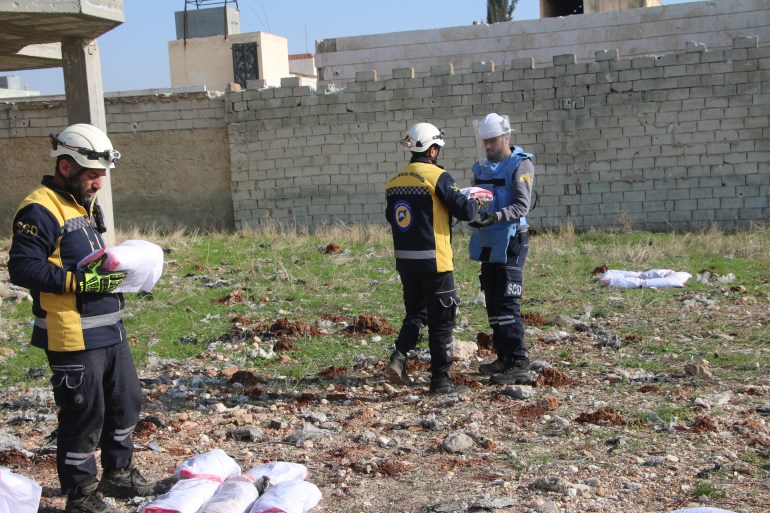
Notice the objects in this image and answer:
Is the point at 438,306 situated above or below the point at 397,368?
above

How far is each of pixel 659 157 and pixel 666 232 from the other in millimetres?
1213

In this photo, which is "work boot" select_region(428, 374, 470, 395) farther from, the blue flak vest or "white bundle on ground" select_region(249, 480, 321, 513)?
"white bundle on ground" select_region(249, 480, 321, 513)

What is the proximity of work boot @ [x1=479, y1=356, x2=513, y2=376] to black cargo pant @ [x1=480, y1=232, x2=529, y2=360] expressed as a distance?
6cm

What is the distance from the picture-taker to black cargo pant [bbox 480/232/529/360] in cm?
614

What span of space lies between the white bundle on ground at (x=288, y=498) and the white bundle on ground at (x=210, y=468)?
352 millimetres

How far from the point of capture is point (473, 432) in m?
5.09

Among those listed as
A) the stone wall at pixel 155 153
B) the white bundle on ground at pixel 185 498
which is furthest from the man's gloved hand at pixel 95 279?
the stone wall at pixel 155 153

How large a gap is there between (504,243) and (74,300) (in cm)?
314

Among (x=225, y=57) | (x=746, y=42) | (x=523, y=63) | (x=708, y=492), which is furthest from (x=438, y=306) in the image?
(x=225, y=57)

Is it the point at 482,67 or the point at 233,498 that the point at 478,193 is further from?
the point at 482,67

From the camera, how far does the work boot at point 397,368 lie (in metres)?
6.10

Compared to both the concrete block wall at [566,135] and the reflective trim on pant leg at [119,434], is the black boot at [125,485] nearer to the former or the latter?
the reflective trim on pant leg at [119,434]

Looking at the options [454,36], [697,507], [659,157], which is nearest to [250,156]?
[454,36]

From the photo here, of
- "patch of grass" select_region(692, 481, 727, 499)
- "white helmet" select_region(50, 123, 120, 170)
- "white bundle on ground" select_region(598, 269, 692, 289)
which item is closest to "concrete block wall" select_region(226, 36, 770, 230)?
"white bundle on ground" select_region(598, 269, 692, 289)
